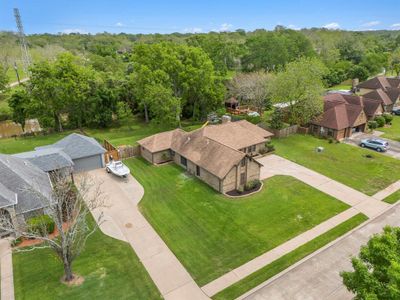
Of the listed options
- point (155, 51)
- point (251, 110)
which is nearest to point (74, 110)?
point (155, 51)

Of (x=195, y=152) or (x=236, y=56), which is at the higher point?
(x=236, y=56)

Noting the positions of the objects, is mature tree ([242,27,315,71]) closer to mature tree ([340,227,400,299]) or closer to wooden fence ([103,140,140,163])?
wooden fence ([103,140,140,163])

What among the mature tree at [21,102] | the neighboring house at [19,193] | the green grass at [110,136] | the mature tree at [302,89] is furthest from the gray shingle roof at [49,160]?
the mature tree at [302,89]

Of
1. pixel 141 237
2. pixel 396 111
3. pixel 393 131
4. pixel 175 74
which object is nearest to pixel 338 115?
pixel 393 131

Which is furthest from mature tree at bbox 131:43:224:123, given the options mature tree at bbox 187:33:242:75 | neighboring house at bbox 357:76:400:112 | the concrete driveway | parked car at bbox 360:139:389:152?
neighboring house at bbox 357:76:400:112

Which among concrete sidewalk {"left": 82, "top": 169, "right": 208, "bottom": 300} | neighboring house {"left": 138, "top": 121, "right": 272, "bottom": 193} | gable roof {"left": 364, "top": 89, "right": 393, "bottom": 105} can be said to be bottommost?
concrete sidewalk {"left": 82, "top": 169, "right": 208, "bottom": 300}

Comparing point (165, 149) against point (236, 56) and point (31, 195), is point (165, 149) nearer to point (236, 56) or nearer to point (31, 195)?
point (31, 195)

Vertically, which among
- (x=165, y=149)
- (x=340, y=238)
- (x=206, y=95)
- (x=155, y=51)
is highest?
(x=155, y=51)
